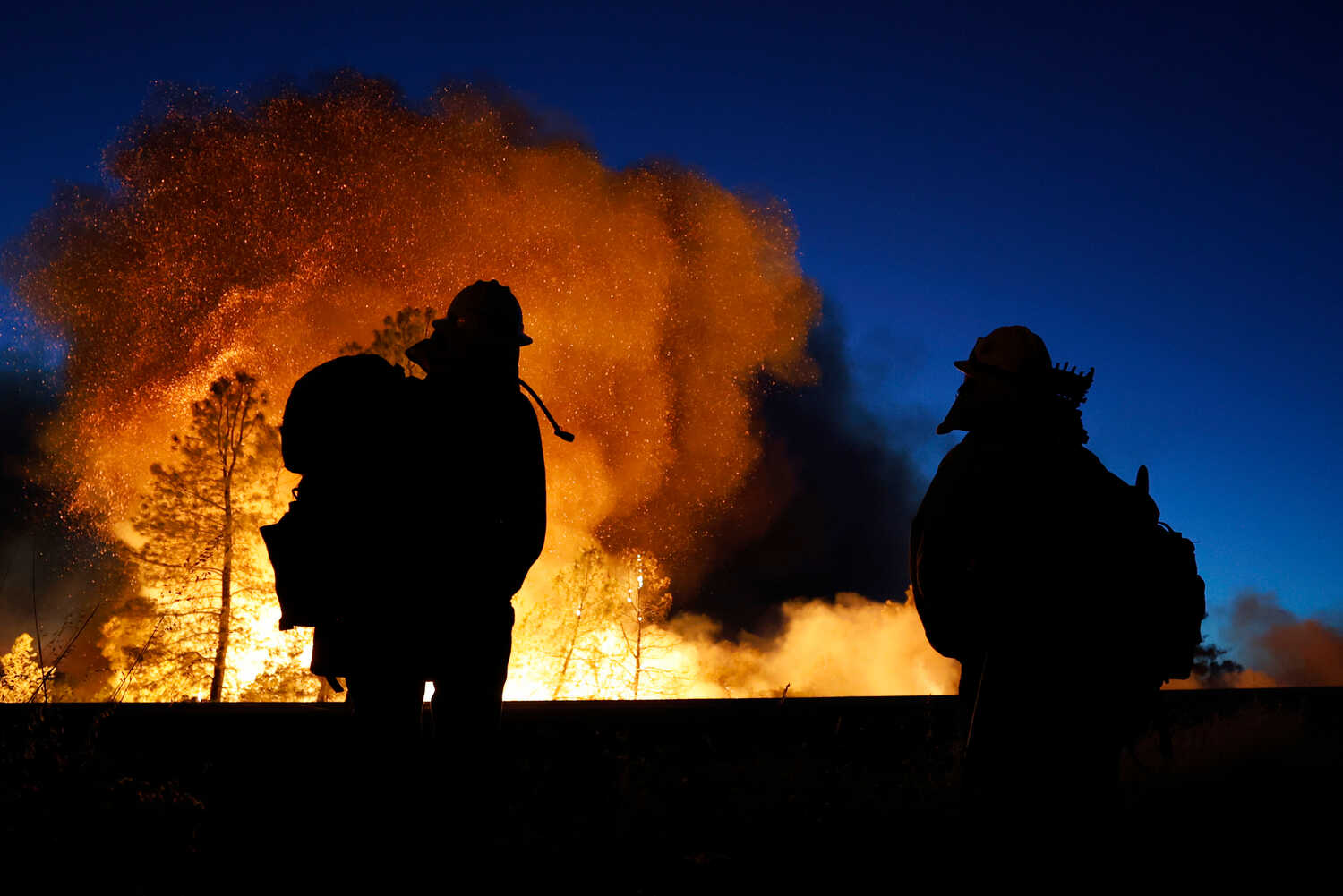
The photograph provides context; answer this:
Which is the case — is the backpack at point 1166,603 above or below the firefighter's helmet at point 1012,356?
below

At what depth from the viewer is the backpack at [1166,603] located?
8.43 feet

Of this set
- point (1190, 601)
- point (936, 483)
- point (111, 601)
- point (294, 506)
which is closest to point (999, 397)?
point (936, 483)

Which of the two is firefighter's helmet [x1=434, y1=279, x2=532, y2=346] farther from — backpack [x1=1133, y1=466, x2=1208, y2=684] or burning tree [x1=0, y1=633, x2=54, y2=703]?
burning tree [x1=0, y1=633, x2=54, y2=703]

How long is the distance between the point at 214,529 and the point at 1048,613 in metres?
18.5

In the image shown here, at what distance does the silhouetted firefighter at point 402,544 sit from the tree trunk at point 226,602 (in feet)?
53.9

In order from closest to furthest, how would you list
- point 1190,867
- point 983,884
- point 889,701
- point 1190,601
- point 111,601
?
point 983,884
point 1190,601
point 1190,867
point 889,701
point 111,601

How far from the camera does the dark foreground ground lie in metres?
3.18

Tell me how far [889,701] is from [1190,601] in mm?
3678

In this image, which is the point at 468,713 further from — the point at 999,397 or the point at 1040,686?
the point at 999,397

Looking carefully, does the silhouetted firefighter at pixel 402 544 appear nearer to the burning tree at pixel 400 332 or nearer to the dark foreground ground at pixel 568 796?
the dark foreground ground at pixel 568 796

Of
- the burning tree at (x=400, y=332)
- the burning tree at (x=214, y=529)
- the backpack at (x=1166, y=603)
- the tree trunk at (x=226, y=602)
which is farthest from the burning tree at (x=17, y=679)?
the backpack at (x=1166, y=603)

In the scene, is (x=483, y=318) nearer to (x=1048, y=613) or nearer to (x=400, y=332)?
(x=1048, y=613)

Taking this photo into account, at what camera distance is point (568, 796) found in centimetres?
436

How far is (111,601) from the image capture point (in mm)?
21828
